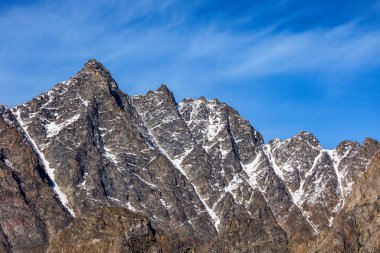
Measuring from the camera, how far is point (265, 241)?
187250 millimetres

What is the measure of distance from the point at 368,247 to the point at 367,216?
9259 millimetres

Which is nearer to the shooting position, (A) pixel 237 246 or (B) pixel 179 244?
(B) pixel 179 244

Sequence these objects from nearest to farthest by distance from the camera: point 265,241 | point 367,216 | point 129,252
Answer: point 129,252 < point 367,216 < point 265,241

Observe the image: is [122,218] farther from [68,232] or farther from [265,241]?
[265,241]

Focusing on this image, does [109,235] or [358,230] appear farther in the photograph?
[358,230]

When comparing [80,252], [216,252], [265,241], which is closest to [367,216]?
[265,241]

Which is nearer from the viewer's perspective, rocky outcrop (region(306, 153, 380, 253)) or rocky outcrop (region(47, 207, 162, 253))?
rocky outcrop (region(47, 207, 162, 253))

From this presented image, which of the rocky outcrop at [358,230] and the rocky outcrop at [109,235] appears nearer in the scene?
the rocky outcrop at [109,235]

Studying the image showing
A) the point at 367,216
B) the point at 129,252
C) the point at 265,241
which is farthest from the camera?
the point at 265,241

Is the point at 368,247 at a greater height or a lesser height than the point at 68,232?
lesser

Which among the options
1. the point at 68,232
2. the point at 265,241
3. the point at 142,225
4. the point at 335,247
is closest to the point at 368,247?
the point at 335,247

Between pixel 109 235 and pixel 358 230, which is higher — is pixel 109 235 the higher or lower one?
the higher one

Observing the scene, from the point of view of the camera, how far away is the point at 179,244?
6949 inches

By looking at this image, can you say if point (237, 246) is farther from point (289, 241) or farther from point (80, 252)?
point (80, 252)
